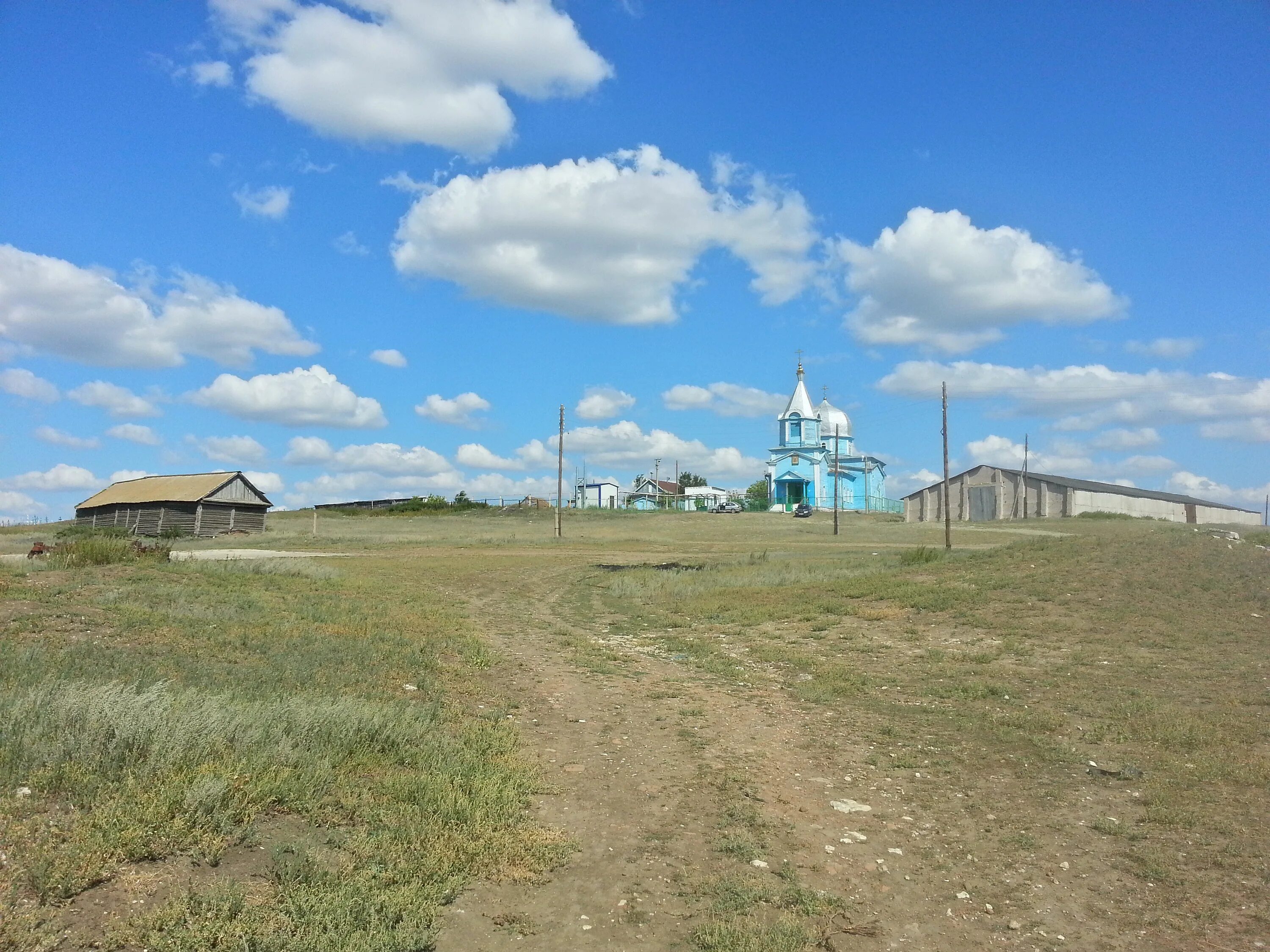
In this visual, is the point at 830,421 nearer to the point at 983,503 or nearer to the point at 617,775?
the point at 983,503

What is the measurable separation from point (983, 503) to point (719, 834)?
257 feet

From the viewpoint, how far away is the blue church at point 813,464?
92.6 meters

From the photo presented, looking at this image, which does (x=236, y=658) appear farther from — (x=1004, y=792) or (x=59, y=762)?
(x=1004, y=792)

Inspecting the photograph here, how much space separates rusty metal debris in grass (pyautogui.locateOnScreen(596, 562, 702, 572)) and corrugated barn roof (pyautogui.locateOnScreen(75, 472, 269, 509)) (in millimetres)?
34309

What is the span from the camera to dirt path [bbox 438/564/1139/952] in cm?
543

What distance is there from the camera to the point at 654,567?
35812mm

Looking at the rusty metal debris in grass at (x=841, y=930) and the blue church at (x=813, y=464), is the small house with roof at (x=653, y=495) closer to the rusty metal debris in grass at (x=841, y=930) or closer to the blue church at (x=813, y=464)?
the blue church at (x=813, y=464)

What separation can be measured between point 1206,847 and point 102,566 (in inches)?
791

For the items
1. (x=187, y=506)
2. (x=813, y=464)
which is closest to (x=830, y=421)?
(x=813, y=464)

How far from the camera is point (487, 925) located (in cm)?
533

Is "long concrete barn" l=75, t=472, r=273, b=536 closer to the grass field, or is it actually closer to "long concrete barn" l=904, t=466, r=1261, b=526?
the grass field

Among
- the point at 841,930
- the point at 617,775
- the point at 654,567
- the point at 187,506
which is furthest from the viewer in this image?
the point at 187,506

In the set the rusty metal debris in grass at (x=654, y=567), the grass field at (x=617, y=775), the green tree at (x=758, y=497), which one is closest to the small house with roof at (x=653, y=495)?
the green tree at (x=758, y=497)

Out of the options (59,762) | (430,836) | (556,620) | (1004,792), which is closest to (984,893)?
(1004,792)
